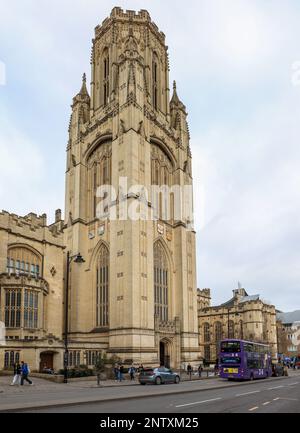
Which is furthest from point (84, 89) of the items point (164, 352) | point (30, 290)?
point (164, 352)

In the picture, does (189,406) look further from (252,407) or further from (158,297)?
(158,297)

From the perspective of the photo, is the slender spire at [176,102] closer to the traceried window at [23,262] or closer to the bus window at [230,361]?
the traceried window at [23,262]

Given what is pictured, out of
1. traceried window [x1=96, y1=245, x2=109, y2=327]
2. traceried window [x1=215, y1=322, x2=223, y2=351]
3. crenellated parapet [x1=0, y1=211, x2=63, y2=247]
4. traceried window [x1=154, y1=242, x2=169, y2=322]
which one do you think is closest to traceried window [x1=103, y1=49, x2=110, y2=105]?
traceried window [x1=96, y1=245, x2=109, y2=327]

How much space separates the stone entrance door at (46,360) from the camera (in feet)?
124

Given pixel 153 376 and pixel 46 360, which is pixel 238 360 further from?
pixel 46 360

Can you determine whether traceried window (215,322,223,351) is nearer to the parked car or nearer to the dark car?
the dark car

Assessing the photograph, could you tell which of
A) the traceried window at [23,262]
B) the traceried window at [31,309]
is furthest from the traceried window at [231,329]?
the traceried window at [31,309]

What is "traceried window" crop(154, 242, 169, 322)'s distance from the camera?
53.5m

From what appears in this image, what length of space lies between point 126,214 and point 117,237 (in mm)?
2878

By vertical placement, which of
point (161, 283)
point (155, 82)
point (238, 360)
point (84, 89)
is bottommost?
point (238, 360)

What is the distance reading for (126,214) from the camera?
49094 millimetres

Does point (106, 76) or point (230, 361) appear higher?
point (106, 76)

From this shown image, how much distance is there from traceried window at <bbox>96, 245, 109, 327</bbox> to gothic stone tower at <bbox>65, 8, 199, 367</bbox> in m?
0.12

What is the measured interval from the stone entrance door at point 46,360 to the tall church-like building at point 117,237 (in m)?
0.10
